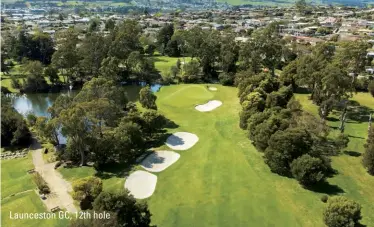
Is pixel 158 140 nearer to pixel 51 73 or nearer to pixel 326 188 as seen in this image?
pixel 326 188

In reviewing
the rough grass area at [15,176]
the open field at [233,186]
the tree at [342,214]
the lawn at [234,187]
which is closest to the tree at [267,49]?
the open field at [233,186]

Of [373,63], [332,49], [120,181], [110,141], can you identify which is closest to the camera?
[120,181]

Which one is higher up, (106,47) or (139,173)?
(106,47)

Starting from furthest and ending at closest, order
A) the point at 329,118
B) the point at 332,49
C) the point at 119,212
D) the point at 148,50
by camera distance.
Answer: the point at 148,50, the point at 332,49, the point at 329,118, the point at 119,212

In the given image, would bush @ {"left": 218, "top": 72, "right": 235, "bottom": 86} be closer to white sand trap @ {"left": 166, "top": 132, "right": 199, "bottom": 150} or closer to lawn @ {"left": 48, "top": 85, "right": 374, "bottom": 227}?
lawn @ {"left": 48, "top": 85, "right": 374, "bottom": 227}

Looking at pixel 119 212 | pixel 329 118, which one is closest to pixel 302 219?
pixel 119 212

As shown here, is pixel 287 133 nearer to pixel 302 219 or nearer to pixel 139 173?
pixel 302 219

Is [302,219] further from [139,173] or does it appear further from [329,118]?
→ [329,118]

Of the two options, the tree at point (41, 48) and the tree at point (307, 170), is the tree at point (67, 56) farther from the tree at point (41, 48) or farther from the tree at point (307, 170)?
the tree at point (307, 170)

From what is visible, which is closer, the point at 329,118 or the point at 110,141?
the point at 110,141
